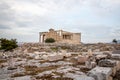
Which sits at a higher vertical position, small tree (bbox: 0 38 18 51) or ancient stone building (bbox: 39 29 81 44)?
ancient stone building (bbox: 39 29 81 44)

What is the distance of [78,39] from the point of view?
74375 millimetres

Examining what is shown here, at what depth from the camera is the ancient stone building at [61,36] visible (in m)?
67.6

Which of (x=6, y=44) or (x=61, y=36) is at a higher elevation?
(x=61, y=36)

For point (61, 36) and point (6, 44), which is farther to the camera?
point (61, 36)

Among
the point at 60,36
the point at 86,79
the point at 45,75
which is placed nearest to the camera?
the point at 86,79

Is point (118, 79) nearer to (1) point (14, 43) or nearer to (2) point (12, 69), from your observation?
(2) point (12, 69)

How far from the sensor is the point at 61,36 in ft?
223

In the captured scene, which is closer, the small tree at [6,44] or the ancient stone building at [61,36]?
the small tree at [6,44]

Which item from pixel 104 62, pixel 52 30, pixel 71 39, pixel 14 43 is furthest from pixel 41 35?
pixel 104 62

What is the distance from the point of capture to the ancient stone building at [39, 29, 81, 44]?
6763 centimetres

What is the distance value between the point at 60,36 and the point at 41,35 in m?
10.0

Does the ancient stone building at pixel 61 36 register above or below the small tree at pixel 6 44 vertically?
above

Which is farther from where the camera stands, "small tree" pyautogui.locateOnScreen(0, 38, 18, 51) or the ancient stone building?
the ancient stone building

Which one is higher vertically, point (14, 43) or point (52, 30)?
point (52, 30)
